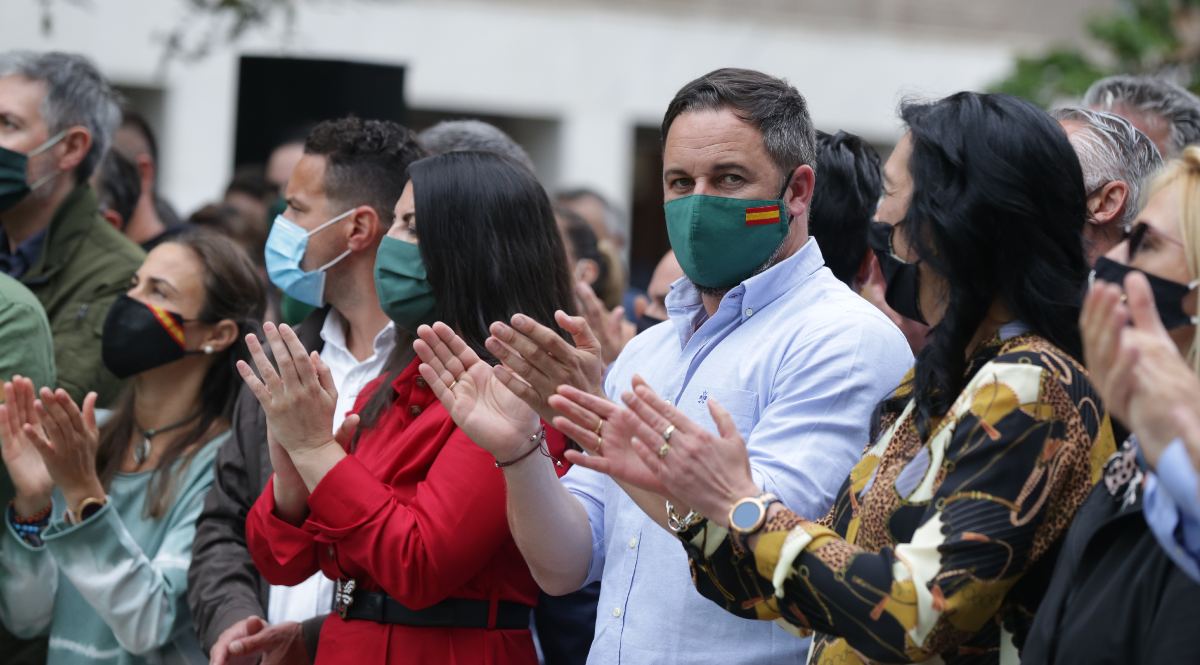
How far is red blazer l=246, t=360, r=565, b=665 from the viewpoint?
341 cm

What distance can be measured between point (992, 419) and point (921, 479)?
0.20m

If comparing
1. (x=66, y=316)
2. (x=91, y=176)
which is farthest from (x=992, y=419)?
(x=91, y=176)

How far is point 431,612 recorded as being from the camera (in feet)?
11.7

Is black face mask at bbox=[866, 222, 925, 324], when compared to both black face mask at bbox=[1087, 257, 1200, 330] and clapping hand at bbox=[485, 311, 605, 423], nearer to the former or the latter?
black face mask at bbox=[1087, 257, 1200, 330]

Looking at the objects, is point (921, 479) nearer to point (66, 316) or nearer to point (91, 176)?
point (66, 316)

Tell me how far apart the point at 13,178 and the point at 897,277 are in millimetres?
3766

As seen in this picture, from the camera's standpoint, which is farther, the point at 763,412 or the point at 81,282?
the point at 81,282

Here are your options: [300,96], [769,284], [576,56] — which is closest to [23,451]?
[769,284]

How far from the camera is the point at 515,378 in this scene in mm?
3168

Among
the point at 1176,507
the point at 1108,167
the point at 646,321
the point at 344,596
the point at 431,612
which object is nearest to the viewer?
the point at 1176,507

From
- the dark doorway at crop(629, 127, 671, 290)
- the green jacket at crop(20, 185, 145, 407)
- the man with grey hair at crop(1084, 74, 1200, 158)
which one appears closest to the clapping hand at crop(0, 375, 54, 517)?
the green jacket at crop(20, 185, 145, 407)

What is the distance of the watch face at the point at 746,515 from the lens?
2.58m

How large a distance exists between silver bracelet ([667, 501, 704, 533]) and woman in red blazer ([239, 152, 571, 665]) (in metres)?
0.58

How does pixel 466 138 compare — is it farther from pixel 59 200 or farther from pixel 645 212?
pixel 645 212
